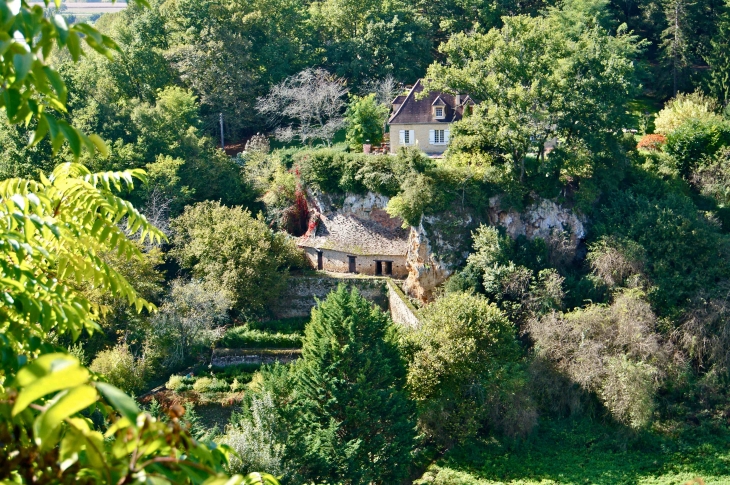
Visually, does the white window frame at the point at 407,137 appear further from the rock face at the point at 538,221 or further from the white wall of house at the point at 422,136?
the rock face at the point at 538,221

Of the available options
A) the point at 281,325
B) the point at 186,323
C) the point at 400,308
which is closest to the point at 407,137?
the point at 400,308

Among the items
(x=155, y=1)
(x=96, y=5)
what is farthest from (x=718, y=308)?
(x=96, y=5)

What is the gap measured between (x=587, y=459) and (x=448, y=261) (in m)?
9.19

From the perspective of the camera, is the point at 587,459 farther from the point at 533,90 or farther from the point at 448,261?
the point at 533,90

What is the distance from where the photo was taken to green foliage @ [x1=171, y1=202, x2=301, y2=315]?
3073 cm

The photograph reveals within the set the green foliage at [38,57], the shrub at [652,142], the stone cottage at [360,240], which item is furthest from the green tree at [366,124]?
the green foliage at [38,57]

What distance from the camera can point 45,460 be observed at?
3.21m

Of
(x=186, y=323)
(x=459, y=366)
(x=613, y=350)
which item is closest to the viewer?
(x=459, y=366)

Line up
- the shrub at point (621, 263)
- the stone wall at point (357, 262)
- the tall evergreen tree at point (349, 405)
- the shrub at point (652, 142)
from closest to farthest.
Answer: the tall evergreen tree at point (349, 405)
the shrub at point (621, 263)
the stone wall at point (357, 262)
the shrub at point (652, 142)

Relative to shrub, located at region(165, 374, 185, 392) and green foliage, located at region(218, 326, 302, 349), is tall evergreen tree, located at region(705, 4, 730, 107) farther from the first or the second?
shrub, located at region(165, 374, 185, 392)

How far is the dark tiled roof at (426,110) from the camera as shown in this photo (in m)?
35.0

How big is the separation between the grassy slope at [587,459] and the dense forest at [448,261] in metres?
0.08

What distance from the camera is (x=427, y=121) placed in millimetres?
35156

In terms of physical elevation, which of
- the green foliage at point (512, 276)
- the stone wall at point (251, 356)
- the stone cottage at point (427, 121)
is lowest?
the stone wall at point (251, 356)
